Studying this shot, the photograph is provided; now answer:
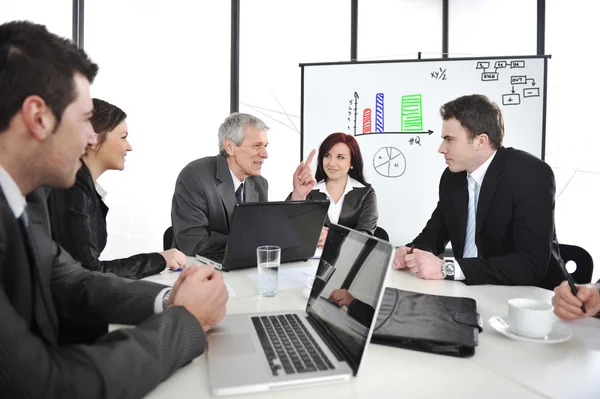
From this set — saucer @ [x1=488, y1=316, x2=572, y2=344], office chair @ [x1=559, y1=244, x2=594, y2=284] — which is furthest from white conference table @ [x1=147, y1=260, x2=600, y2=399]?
office chair @ [x1=559, y1=244, x2=594, y2=284]

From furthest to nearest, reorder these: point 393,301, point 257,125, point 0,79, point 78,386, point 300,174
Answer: point 300,174
point 257,125
point 393,301
point 0,79
point 78,386

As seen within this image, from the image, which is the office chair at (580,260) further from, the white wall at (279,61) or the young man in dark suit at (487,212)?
the white wall at (279,61)

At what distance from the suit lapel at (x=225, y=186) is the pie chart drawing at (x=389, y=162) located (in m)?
1.47

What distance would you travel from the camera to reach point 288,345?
99 centimetres

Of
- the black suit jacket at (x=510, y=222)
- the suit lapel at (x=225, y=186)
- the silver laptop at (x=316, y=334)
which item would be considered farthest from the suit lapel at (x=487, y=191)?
the suit lapel at (x=225, y=186)

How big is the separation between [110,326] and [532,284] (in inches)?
58.4

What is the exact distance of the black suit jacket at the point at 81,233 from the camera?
1661mm

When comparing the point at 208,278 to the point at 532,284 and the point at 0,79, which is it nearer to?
the point at 0,79

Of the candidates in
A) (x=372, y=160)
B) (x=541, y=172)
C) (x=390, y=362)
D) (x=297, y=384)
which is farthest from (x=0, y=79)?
(x=372, y=160)

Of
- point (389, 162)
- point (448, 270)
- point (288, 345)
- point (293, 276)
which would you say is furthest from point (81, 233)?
point (389, 162)

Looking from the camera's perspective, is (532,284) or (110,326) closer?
(110,326)

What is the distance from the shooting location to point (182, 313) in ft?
3.04

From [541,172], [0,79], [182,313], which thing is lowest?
[182,313]

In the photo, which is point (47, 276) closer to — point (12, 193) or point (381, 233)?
point (12, 193)
